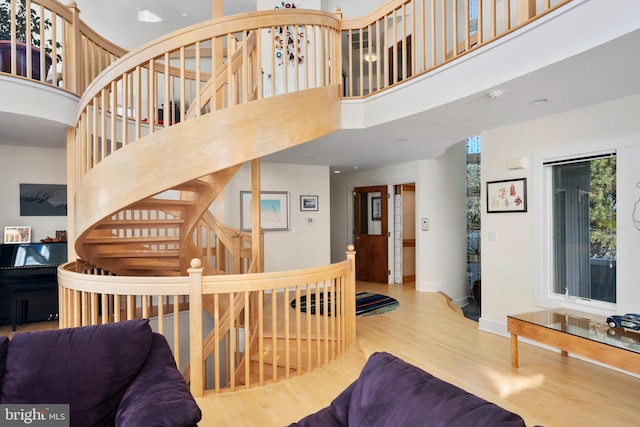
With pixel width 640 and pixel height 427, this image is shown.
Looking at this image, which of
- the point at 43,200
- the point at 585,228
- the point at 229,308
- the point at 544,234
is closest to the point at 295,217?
the point at 229,308

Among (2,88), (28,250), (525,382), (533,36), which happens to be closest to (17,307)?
(28,250)

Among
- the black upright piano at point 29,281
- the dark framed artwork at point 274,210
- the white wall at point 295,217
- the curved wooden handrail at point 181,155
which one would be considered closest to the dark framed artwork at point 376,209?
the white wall at point 295,217

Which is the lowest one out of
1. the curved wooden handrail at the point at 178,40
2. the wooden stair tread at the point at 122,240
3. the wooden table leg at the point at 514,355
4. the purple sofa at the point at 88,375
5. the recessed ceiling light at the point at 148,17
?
the wooden table leg at the point at 514,355

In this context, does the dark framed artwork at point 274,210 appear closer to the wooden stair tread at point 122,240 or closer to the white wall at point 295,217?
the white wall at point 295,217

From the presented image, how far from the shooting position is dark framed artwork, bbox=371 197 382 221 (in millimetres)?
7120

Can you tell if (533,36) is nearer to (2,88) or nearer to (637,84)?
(637,84)

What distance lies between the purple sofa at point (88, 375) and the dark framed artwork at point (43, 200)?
4.02m

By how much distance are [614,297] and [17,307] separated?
643 centimetres

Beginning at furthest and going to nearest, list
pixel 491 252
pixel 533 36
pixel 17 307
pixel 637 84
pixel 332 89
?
1. pixel 17 307
2. pixel 491 252
3. pixel 332 89
4. pixel 637 84
5. pixel 533 36

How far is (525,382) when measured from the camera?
2.88 m

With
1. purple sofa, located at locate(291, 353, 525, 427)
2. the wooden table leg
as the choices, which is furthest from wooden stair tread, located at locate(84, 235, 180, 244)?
the wooden table leg

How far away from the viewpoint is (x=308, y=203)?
6.62 metres

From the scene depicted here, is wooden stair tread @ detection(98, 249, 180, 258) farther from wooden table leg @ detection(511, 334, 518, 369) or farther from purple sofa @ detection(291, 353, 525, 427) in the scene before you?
wooden table leg @ detection(511, 334, 518, 369)

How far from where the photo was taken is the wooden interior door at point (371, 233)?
7.02m
